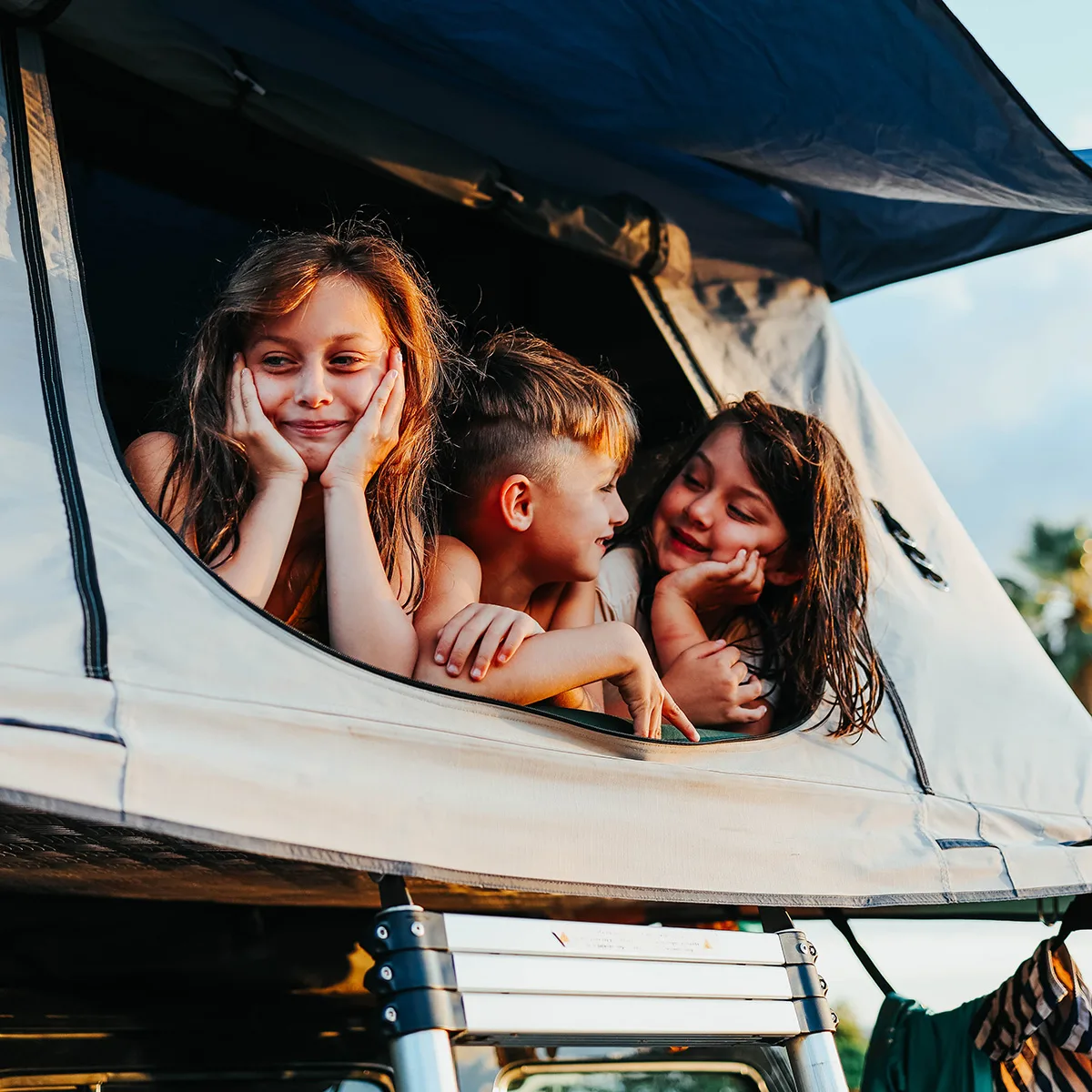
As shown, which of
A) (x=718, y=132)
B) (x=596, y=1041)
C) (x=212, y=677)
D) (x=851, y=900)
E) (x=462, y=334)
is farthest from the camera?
(x=462, y=334)

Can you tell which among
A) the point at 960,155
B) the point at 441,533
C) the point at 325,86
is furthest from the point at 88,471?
the point at 960,155

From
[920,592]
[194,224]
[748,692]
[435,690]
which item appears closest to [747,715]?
[748,692]

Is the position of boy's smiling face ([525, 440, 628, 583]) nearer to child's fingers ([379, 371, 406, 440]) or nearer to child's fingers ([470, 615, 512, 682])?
child's fingers ([379, 371, 406, 440])

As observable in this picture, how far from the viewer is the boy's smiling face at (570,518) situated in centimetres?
162

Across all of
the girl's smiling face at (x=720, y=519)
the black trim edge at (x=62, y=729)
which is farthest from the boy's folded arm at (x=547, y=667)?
the girl's smiling face at (x=720, y=519)

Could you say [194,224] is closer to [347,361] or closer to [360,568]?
[347,361]

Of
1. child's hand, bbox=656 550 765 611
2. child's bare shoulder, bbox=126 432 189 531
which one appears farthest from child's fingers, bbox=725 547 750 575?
child's bare shoulder, bbox=126 432 189 531

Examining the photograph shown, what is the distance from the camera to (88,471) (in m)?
1.07

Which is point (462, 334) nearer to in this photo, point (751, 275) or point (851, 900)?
point (751, 275)

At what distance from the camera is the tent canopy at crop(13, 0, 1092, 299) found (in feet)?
5.54

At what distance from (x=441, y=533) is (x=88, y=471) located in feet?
2.19

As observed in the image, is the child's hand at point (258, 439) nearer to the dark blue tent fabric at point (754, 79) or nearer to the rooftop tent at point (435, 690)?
the rooftop tent at point (435, 690)

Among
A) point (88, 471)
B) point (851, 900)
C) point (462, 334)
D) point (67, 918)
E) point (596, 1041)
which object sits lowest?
point (596, 1041)

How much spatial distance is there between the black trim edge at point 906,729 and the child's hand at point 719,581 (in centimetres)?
22
